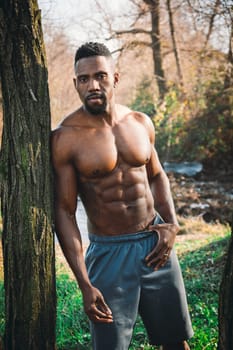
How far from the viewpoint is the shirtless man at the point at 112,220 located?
229 centimetres

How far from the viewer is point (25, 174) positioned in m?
2.30

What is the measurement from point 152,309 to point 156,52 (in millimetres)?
13019

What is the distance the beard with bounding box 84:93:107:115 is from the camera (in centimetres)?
230

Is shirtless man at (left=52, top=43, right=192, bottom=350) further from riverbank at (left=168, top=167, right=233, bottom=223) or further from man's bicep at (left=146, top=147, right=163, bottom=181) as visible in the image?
riverbank at (left=168, top=167, right=233, bottom=223)

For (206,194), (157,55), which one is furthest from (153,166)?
(157,55)

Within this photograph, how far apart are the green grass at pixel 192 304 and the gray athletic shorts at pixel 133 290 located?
2.37 ft

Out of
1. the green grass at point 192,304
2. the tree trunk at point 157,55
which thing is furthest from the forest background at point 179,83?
the green grass at point 192,304

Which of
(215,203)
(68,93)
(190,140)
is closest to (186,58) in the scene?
(190,140)

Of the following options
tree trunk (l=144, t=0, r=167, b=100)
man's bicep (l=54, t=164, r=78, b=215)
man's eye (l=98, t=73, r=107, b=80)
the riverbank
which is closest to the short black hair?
man's eye (l=98, t=73, r=107, b=80)

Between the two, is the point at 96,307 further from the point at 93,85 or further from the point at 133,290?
the point at 93,85

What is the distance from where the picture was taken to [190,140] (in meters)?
14.0

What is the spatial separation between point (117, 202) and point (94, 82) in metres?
0.64

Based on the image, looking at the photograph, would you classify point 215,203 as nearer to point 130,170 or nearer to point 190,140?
point 190,140

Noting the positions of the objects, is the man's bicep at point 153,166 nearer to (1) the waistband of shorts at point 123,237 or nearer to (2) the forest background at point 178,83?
(1) the waistband of shorts at point 123,237
